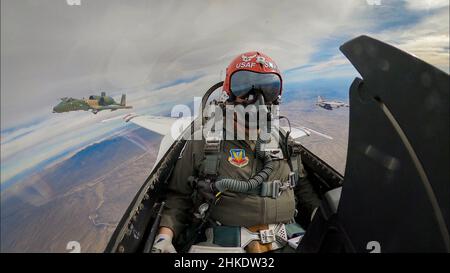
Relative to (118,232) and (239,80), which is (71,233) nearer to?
(118,232)

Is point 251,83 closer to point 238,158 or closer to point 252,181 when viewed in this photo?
point 238,158

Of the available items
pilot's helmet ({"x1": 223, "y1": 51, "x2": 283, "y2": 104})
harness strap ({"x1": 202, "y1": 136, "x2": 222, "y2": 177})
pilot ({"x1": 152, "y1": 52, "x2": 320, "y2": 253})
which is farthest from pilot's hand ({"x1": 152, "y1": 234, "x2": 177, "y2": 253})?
pilot's helmet ({"x1": 223, "y1": 51, "x2": 283, "y2": 104})

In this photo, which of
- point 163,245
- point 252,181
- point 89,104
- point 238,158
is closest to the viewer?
point 163,245

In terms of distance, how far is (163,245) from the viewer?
1.33 metres

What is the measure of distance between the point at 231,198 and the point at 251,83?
27.4 inches

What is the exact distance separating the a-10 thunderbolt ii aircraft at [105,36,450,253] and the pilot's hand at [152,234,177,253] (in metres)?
0.76

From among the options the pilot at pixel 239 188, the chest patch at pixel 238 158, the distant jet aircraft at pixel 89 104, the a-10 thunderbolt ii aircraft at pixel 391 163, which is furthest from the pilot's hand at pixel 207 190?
the distant jet aircraft at pixel 89 104

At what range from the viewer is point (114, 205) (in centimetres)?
260

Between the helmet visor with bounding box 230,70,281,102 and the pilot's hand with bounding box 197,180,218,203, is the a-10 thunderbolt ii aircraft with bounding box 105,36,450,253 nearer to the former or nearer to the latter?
the pilot's hand with bounding box 197,180,218,203

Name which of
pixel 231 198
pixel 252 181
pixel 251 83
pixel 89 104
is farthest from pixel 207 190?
pixel 89 104

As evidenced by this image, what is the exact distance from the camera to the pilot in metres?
1.42

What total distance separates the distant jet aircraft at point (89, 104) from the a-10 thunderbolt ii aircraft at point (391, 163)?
236 centimetres
